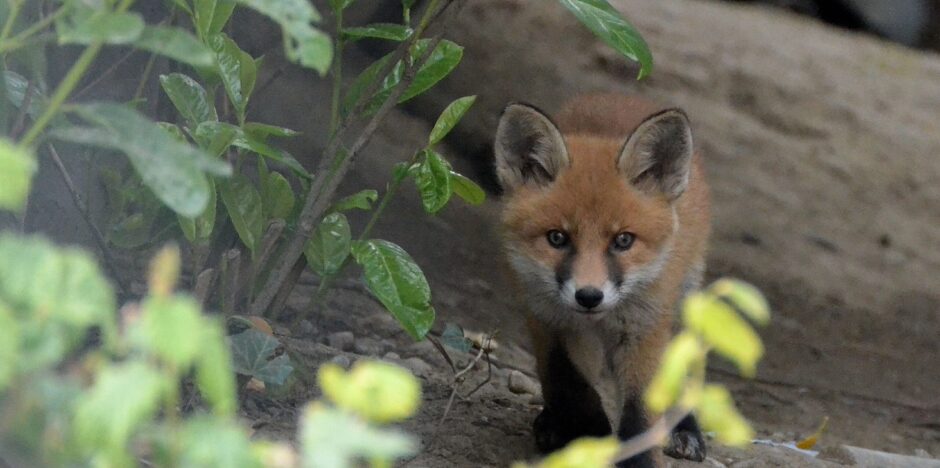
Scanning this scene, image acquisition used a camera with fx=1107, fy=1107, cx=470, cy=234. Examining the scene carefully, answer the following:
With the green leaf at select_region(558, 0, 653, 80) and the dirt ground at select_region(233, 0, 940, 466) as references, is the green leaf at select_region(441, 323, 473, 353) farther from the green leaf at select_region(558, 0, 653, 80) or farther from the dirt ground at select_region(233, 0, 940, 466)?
the green leaf at select_region(558, 0, 653, 80)

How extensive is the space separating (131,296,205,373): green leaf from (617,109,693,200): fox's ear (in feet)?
9.82

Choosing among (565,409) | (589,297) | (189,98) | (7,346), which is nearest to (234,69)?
(189,98)

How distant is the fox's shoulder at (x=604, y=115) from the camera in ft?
15.5

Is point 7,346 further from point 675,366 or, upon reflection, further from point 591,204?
point 591,204

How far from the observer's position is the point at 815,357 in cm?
653

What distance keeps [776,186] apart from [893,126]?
1.40 meters

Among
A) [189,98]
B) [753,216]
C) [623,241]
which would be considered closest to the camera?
[189,98]

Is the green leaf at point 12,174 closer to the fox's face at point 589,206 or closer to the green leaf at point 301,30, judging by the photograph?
the green leaf at point 301,30

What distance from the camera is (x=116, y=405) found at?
1.25 metres

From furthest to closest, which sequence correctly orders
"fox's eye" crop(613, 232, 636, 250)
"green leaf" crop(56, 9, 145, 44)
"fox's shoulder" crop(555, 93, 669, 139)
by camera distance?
"fox's shoulder" crop(555, 93, 669, 139), "fox's eye" crop(613, 232, 636, 250), "green leaf" crop(56, 9, 145, 44)

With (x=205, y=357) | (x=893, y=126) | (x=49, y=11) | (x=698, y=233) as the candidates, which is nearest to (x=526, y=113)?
(x=698, y=233)

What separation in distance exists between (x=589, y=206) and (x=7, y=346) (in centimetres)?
295

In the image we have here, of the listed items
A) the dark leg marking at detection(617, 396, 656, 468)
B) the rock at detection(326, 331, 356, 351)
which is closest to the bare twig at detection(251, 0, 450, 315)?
the rock at detection(326, 331, 356, 351)

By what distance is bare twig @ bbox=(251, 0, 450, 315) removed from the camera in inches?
147
